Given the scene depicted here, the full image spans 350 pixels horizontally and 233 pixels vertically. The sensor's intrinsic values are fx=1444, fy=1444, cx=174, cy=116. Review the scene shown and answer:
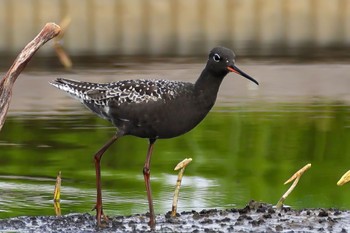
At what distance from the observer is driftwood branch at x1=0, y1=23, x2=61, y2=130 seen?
1106 cm

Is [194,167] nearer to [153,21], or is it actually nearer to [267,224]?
[267,224]

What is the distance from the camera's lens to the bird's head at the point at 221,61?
36.4 feet

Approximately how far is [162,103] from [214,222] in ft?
3.31

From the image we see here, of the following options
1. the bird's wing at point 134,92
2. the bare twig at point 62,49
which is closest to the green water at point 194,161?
the bird's wing at point 134,92

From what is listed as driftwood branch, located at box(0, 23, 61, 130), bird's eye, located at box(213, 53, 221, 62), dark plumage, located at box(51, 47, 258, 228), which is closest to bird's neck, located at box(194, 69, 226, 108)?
dark plumage, located at box(51, 47, 258, 228)

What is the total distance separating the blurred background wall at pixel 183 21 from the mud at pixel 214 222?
48.9 feet

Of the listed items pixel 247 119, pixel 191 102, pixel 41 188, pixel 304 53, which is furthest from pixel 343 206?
pixel 304 53

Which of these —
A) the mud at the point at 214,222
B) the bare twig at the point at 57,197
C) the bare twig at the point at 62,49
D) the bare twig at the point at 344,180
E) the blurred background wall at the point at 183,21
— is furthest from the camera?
the blurred background wall at the point at 183,21

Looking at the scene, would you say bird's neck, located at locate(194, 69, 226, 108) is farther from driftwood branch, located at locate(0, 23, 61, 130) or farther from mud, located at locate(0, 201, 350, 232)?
driftwood branch, located at locate(0, 23, 61, 130)

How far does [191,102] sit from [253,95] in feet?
30.1

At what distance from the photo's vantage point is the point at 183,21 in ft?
89.1

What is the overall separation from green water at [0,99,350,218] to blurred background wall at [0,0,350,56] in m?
8.01

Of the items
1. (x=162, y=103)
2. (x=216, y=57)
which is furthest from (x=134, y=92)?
(x=216, y=57)

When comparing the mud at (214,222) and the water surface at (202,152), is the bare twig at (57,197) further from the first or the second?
the mud at (214,222)
